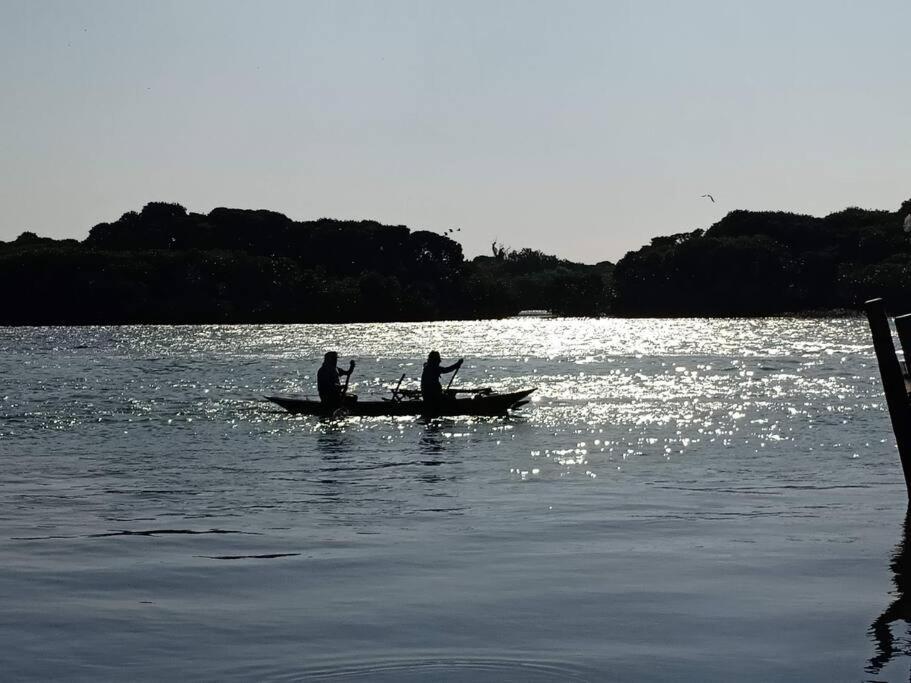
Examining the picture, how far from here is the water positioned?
1020 centimetres

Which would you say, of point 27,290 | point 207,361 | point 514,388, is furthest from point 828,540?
point 27,290

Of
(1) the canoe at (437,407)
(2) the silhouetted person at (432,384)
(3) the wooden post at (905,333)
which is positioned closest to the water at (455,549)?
(1) the canoe at (437,407)

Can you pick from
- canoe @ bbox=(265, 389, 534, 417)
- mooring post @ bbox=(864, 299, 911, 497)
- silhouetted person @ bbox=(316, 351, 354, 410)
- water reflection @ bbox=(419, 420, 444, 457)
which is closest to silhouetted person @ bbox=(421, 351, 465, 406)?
canoe @ bbox=(265, 389, 534, 417)

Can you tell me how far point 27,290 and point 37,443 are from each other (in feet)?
545

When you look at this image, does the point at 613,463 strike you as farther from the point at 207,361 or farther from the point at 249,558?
the point at 207,361

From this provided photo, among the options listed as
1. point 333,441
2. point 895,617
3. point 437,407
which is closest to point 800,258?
point 437,407

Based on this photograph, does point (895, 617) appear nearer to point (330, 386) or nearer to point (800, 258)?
point (330, 386)

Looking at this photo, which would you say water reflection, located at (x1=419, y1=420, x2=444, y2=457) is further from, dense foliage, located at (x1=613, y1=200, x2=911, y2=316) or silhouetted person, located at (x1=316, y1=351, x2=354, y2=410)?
dense foliage, located at (x1=613, y1=200, x2=911, y2=316)

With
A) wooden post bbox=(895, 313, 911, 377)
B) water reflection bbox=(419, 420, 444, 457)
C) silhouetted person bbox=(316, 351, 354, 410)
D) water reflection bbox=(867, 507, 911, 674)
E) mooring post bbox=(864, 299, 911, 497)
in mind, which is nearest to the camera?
water reflection bbox=(867, 507, 911, 674)

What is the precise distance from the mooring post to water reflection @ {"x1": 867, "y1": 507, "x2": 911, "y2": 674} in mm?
1521

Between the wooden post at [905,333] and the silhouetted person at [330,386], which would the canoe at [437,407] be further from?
the wooden post at [905,333]

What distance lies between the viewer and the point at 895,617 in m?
11.4

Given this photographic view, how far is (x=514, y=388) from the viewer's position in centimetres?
6088

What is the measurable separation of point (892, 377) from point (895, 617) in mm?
5392
